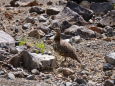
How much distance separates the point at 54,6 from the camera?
16266mm

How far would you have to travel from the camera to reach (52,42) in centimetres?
1181

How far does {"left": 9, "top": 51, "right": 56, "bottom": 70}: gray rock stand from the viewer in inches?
372

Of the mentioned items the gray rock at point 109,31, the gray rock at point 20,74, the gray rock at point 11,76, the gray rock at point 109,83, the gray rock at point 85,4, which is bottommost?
the gray rock at point 85,4

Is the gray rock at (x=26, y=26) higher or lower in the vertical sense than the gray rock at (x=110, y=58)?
lower

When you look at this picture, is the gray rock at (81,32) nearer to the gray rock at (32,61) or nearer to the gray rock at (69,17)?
the gray rock at (69,17)

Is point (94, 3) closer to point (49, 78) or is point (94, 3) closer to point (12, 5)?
point (12, 5)

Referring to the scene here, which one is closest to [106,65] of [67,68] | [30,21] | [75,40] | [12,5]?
[67,68]

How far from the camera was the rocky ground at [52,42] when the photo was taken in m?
9.07

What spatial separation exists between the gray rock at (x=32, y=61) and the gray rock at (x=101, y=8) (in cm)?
615

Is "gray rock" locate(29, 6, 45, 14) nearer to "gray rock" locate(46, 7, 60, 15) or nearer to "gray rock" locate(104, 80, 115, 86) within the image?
"gray rock" locate(46, 7, 60, 15)

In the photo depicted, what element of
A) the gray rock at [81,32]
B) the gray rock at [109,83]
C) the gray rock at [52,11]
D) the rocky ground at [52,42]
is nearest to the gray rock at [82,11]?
the rocky ground at [52,42]

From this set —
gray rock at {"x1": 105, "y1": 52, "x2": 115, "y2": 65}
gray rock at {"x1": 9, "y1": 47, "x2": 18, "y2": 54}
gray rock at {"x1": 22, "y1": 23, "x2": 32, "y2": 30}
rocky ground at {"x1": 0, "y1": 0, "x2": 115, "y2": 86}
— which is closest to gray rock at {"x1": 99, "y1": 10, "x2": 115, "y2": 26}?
rocky ground at {"x1": 0, "y1": 0, "x2": 115, "y2": 86}

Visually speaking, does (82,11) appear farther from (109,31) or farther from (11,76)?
(11,76)

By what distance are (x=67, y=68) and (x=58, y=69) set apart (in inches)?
7.7
